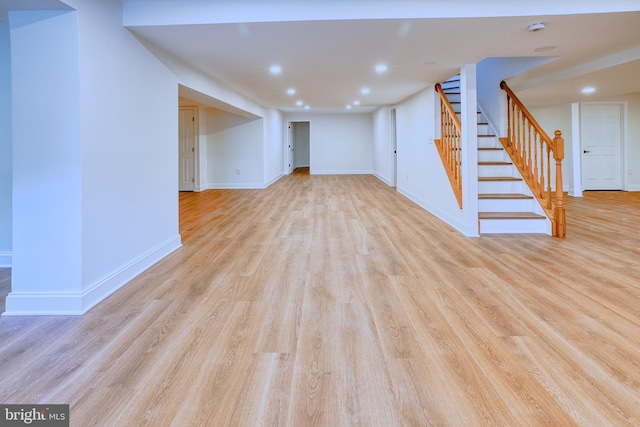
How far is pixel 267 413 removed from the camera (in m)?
1.39

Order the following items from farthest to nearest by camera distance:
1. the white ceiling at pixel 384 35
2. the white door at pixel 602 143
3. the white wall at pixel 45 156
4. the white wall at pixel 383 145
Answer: the white wall at pixel 383 145 → the white door at pixel 602 143 → the white ceiling at pixel 384 35 → the white wall at pixel 45 156

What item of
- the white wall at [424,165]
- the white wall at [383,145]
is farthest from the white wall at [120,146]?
the white wall at [383,145]

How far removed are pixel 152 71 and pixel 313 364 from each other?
2881 millimetres

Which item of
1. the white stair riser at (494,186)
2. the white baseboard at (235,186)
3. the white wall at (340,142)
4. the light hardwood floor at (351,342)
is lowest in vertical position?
the light hardwood floor at (351,342)

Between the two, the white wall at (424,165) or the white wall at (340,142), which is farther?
the white wall at (340,142)

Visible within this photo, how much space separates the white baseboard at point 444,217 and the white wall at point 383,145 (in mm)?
2150

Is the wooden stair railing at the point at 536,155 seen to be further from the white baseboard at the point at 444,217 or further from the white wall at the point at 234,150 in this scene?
the white wall at the point at 234,150

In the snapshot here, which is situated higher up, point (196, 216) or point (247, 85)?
point (247, 85)

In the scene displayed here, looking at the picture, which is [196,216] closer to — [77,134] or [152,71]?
[152,71]

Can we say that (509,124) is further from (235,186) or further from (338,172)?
(338,172)

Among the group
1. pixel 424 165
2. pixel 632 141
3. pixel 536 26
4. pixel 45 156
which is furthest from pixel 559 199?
pixel 632 141

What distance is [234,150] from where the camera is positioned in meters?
9.55

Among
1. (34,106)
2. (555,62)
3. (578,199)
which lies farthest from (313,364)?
(578,199)

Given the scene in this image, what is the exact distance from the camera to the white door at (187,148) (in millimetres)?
8922
